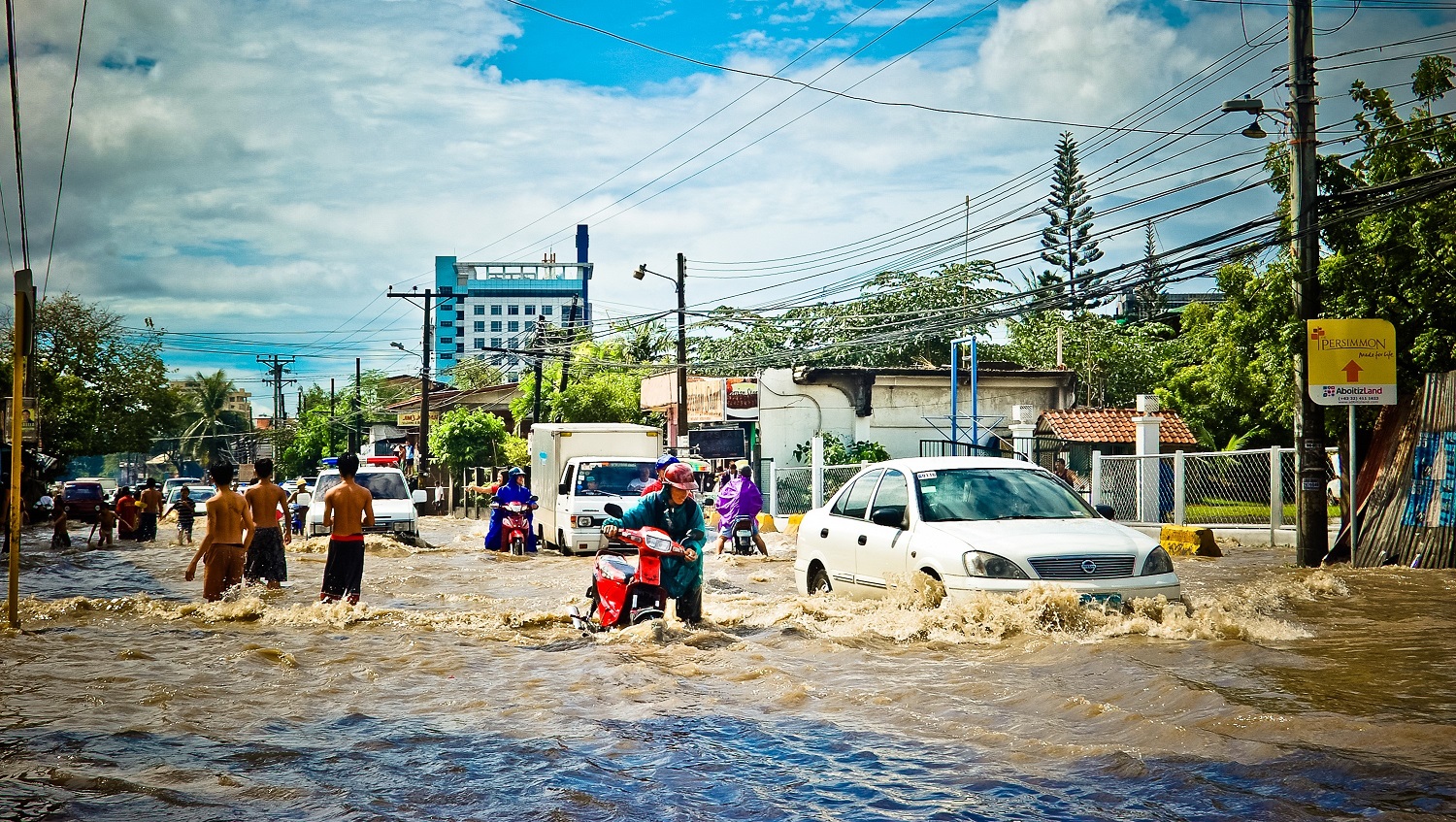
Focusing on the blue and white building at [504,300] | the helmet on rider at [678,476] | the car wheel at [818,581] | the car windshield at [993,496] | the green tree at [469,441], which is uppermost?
the blue and white building at [504,300]

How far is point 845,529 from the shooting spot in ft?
34.9

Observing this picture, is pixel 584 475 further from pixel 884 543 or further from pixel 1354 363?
pixel 1354 363

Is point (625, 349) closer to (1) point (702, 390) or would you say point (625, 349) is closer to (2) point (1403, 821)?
(1) point (702, 390)

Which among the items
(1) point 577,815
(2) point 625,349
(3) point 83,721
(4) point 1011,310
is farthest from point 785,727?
(2) point 625,349

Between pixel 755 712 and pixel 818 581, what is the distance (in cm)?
438

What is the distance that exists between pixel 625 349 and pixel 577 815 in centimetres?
6225

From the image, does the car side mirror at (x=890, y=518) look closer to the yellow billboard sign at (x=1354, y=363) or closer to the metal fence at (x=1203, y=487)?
the yellow billboard sign at (x=1354, y=363)

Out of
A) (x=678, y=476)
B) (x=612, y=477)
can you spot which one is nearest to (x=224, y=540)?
(x=678, y=476)

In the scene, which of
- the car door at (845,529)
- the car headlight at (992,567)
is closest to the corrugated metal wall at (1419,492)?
the car door at (845,529)

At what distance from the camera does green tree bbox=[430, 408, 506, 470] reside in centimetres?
4906

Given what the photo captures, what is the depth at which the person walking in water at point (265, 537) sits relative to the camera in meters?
12.8

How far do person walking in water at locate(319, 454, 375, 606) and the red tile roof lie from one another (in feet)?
70.2

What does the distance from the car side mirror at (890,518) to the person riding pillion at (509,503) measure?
12.3 meters

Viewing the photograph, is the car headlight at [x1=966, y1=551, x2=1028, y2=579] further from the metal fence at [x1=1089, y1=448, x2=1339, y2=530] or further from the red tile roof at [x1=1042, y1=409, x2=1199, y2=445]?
the red tile roof at [x1=1042, y1=409, x2=1199, y2=445]
